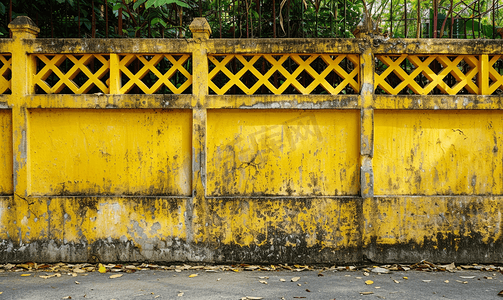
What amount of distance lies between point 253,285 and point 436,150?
2.30 m

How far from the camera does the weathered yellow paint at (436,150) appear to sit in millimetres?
3646

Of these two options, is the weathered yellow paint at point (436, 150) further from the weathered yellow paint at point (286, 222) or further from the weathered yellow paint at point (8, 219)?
the weathered yellow paint at point (8, 219)

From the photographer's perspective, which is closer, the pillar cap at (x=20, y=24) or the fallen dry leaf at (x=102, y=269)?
the fallen dry leaf at (x=102, y=269)

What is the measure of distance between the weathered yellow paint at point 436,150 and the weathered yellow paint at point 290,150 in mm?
330

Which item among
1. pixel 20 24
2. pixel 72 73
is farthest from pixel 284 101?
pixel 20 24

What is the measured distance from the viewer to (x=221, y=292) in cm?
295

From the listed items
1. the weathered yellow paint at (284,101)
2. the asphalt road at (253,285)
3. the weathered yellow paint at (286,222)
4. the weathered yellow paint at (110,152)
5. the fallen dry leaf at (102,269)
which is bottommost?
the asphalt road at (253,285)

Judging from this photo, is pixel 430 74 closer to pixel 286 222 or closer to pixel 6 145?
pixel 286 222

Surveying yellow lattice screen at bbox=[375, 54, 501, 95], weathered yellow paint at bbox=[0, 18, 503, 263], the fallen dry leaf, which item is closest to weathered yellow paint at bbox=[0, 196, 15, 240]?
weathered yellow paint at bbox=[0, 18, 503, 263]

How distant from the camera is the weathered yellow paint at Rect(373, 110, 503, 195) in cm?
365

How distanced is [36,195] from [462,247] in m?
4.39

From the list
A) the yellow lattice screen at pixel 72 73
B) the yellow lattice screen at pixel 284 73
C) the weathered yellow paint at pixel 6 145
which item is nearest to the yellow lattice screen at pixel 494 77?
the yellow lattice screen at pixel 284 73

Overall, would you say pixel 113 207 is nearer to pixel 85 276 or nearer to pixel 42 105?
pixel 85 276

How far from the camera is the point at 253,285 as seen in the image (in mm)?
3084
